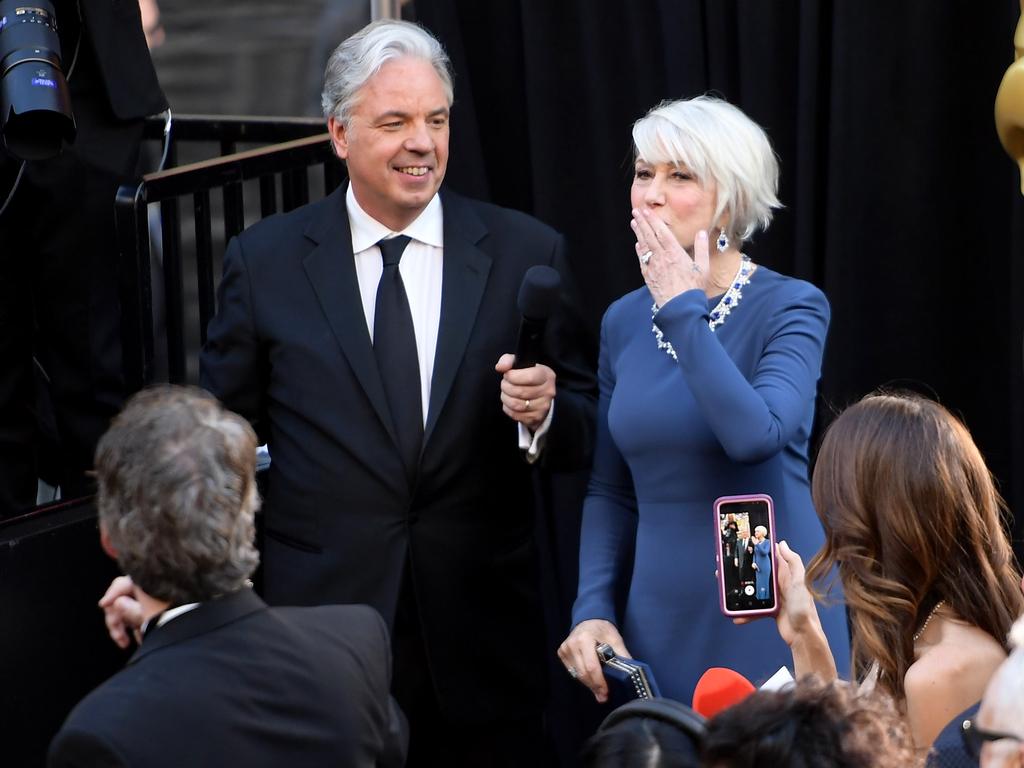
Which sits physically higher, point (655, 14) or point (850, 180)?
point (655, 14)

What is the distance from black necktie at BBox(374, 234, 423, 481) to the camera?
3182mm

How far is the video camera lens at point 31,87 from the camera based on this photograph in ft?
11.2

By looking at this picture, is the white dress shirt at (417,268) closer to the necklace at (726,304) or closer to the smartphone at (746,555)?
the necklace at (726,304)

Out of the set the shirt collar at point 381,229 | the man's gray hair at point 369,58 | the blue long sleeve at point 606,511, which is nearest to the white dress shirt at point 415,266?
the shirt collar at point 381,229

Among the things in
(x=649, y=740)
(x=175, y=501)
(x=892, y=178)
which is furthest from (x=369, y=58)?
(x=649, y=740)

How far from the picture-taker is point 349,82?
131 inches

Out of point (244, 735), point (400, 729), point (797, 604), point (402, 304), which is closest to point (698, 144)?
point (402, 304)

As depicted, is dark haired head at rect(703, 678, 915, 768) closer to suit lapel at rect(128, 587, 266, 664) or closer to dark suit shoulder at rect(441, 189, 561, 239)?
suit lapel at rect(128, 587, 266, 664)

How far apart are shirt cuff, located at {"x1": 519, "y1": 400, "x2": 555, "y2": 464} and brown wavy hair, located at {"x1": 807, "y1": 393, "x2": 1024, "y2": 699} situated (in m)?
0.80

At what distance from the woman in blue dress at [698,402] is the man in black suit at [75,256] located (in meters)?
1.48

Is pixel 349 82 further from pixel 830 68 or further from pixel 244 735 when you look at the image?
pixel 244 735

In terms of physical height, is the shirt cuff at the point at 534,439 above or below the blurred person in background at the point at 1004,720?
below

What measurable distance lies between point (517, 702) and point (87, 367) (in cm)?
144

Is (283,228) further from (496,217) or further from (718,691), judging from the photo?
(718,691)
